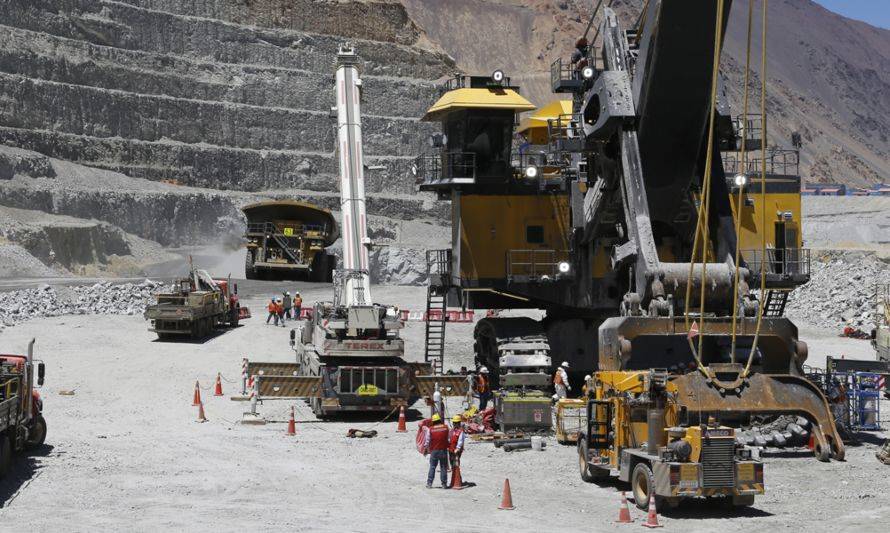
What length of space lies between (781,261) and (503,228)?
684 cm

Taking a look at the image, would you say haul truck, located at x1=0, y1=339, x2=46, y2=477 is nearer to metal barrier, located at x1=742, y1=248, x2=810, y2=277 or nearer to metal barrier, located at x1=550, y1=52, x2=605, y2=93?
metal barrier, located at x1=550, y1=52, x2=605, y2=93

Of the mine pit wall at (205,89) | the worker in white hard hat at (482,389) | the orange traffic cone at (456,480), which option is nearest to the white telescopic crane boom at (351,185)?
the worker in white hard hat at (482,389)

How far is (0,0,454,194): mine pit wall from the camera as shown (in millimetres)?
97750

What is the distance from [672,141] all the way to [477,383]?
7.09 meters

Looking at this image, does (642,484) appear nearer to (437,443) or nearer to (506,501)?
(506,501)

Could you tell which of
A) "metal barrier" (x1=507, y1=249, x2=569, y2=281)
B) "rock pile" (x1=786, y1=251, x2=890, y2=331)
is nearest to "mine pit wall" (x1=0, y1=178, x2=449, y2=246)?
"rock pile" (x1=786, y1=251, x2=890, y2=331)

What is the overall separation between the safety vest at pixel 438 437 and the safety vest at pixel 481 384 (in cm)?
782

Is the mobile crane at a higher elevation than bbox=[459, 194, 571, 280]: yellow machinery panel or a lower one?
lower

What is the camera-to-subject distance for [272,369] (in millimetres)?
33594

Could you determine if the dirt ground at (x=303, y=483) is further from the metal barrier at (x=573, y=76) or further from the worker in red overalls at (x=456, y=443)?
the metal barrier at (x=573, y=76)

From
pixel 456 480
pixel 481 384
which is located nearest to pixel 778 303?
pixel 481 384

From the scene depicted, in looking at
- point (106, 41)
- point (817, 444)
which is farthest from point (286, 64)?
point (817, 444)

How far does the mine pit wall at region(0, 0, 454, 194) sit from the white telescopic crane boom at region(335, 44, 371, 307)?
5494 centimetres

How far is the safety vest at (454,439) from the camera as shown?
20.0 meters
